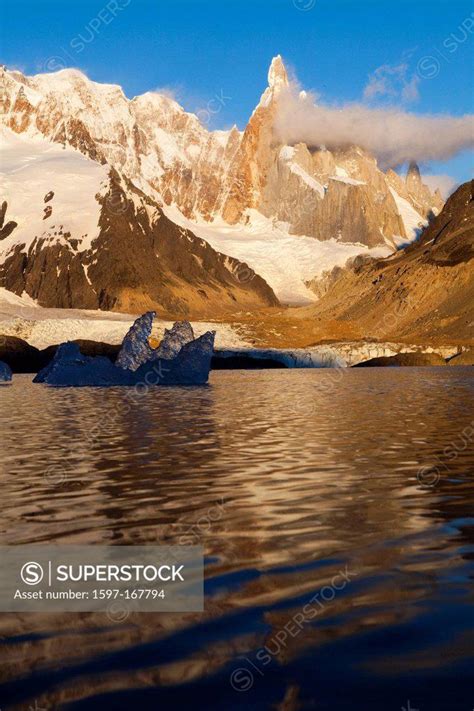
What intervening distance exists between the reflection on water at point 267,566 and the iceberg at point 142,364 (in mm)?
45702

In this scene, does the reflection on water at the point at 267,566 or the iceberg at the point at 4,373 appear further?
the iceberg at the point at 4,373

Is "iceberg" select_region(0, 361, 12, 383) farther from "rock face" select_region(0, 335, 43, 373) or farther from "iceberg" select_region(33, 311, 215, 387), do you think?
"rock face" select_region(0, 335, 43, 373)

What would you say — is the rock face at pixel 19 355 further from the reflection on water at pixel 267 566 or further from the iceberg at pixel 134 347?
the reflection on water at pixel 267 566

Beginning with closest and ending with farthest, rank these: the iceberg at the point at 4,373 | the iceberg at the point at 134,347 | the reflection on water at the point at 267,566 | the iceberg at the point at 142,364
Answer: the reflection on water at the point at 267,566, the iceberg at the point at 142,364, the iceberg at the point at 134,347, the iceberg at the point at 4,373

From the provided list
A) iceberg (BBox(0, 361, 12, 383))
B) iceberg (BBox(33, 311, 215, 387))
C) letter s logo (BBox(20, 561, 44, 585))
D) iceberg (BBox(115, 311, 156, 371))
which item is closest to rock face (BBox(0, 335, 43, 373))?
iceberg (BBox(0, 361, 12, 383))

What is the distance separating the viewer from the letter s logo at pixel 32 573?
10883mm

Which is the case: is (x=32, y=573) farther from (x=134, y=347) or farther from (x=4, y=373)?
(x=4, y=373)

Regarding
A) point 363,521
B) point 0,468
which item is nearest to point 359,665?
point 363,521

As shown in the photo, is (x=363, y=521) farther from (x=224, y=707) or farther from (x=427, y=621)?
(x=224, y=707)

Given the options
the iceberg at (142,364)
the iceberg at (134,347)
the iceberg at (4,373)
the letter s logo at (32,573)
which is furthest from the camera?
the iceberg at (4,373)

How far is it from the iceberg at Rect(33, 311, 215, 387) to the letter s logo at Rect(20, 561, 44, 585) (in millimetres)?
60186

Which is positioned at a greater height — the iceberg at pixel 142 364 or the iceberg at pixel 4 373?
the iceberg at pixel 142 364

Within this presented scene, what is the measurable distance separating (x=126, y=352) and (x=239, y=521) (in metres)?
69.5

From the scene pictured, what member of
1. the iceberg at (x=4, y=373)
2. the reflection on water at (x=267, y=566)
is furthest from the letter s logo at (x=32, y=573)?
the iceberg at (x=4, y=373)
